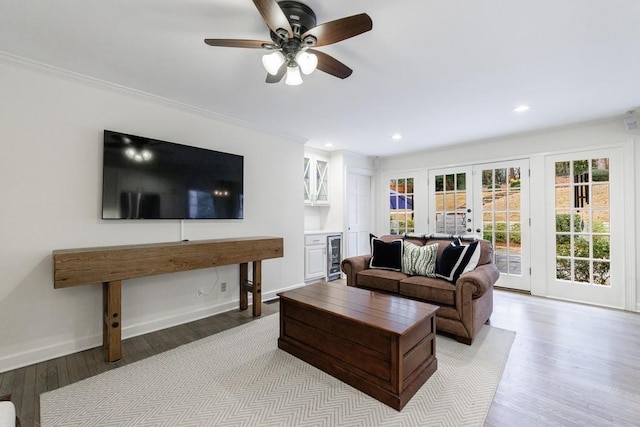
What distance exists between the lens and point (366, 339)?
187 centimetres

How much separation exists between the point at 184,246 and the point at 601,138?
5.02 metres

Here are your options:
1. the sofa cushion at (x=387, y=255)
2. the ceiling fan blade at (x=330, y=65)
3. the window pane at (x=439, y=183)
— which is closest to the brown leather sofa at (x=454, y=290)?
the sofa cushion at (x=387, y=255)

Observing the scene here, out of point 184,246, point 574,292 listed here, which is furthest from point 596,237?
point 184,246

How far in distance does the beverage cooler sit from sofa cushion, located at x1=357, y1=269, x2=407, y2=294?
144 centimetres

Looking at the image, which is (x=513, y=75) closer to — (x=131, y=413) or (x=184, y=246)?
(x=184, y=246)

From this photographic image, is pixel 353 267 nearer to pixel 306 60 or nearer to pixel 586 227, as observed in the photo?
pixel 306 60

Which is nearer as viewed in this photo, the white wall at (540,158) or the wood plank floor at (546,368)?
the wood plank floor at (546,368)

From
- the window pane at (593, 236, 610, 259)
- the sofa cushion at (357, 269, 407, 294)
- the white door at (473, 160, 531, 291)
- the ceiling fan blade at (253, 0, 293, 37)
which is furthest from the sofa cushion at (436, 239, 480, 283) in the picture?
the ceiling fan blade at (253, 0, 293, 37)

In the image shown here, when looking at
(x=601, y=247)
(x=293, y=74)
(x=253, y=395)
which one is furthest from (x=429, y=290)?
(x=601, y=247)

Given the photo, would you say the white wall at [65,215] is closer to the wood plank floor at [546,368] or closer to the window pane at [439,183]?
the wood plank floor at [546,368]

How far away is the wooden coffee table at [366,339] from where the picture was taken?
1.75 m

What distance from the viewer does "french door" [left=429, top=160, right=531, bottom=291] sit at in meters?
4.11

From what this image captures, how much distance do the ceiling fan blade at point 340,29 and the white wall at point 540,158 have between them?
12.3 ft

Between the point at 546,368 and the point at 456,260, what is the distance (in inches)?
41.6
